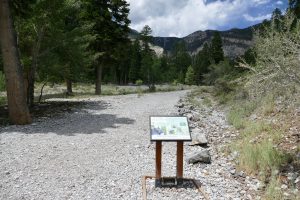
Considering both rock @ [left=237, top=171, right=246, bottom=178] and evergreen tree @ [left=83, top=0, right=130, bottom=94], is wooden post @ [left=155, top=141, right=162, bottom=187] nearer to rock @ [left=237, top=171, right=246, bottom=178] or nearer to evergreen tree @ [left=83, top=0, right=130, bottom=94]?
rock @ [left=237, top=171, right=246, bottom=178]

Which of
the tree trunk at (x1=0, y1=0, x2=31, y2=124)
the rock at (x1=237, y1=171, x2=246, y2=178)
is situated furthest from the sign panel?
the tree trunk at (x1=0, y1=0, x2=31, y2=124)

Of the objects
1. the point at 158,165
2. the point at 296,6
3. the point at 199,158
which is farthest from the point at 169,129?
the point at 296,6

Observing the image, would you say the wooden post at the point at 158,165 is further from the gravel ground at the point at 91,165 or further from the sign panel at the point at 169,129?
the sign panel at the point at 169,129

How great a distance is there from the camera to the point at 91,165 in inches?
274

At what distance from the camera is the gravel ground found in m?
5.68

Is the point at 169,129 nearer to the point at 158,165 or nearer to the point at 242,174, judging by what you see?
the point at 158,165

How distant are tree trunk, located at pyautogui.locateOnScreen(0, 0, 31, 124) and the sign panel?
20.9 ft

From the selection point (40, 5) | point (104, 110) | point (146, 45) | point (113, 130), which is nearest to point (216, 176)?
point (113, 130)

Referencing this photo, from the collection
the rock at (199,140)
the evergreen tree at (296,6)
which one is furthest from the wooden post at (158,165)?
the evergreen tree at (296,6)

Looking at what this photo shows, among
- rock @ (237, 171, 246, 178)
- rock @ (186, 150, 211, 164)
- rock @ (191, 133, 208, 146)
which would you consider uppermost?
rock @ (191, 133, 208, 146)

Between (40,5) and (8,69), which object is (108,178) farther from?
(40,5)

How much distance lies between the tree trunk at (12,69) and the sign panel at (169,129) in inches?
251

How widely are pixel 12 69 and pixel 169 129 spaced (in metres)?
6.95

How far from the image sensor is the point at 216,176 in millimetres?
6684
